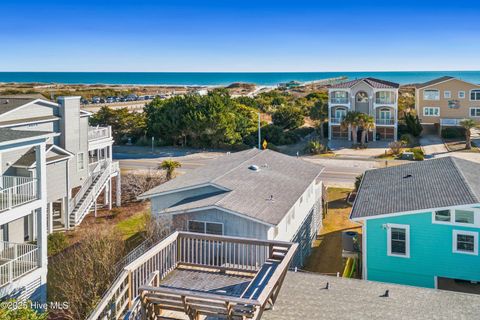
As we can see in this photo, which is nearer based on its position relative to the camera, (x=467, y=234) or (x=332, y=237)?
(x=467, y=234)

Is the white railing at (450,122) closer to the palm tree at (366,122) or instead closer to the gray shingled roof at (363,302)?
the palm tree at (366,122)

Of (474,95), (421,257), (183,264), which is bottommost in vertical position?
(421,257)

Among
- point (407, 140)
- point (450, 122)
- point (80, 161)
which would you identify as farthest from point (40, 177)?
point (450, 122)

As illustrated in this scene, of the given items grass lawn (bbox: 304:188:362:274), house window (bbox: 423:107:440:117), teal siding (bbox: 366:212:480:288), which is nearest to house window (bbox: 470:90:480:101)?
house window (bbox: 423:107:440:117)

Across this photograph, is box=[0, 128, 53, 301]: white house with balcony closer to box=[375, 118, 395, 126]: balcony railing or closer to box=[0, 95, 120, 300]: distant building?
box=[0, 95, 120, 300]: distant building

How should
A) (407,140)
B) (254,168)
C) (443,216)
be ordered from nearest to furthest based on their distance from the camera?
(443,216)
(254,168)
(407,140)

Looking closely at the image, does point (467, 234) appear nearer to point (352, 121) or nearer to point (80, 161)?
point (80, 161)

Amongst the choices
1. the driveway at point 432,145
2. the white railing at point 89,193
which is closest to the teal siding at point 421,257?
the white railing at point 89,193
